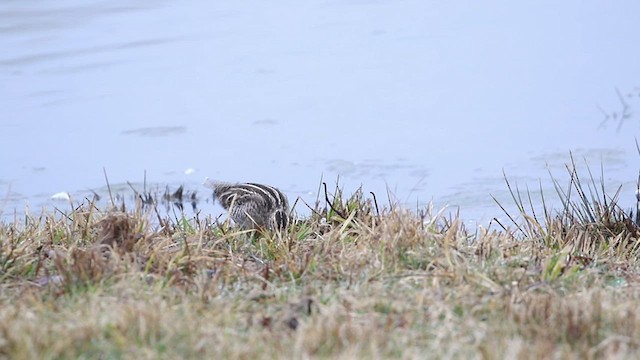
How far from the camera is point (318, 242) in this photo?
655 cm

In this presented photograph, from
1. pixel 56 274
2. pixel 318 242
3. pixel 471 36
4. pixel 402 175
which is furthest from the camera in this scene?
pixel 471 36

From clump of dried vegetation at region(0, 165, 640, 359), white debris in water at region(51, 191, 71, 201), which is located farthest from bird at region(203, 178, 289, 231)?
white debris in water at region(51, 191, 71, 201)

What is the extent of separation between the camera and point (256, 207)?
744 centimetres

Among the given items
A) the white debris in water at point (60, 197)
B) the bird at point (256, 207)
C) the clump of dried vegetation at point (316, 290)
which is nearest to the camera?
the clump of dried vegetation at point (316, 290)

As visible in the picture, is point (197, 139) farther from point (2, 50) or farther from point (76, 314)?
point (76, 314)

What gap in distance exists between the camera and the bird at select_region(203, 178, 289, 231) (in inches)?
281

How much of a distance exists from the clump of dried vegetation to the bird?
0.45ft

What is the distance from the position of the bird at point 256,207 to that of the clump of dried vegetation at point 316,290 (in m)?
0.14

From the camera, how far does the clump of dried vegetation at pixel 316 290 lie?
4.81 m

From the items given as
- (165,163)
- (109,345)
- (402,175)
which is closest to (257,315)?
(109,345)

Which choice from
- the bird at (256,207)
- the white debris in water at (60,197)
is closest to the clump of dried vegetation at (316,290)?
the bird at (256,207)

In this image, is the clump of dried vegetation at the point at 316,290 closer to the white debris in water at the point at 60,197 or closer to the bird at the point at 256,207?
the bird at the point at 256,207

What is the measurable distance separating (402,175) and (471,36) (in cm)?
509

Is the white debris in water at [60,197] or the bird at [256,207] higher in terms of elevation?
the bird at [256,207]
